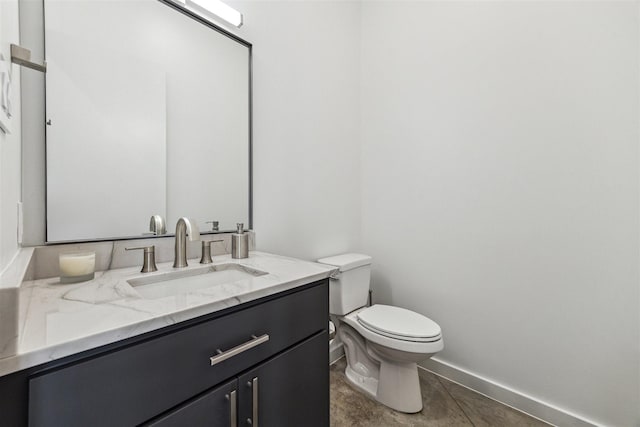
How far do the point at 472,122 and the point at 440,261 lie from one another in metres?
0.88

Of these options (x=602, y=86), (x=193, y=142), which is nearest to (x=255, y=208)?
(x=193, y=142)

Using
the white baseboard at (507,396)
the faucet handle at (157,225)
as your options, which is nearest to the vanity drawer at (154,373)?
the faucet handle at (157,225)

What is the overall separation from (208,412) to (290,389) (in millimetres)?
288

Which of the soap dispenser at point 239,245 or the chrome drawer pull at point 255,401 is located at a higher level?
the soap dispenser at point 239,245

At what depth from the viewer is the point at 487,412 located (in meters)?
1.44

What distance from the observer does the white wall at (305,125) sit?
4.85 feet

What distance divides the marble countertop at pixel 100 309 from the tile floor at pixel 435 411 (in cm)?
99

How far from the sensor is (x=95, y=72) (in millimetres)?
966

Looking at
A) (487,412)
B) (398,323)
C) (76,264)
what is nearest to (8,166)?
(76,264)

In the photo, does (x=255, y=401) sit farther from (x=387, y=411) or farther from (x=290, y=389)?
(x=387, y=411)

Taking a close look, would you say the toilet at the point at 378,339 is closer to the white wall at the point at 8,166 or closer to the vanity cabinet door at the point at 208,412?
the vanity cabinet door at the point at 208,412

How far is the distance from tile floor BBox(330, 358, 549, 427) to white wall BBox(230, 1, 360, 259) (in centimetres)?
86

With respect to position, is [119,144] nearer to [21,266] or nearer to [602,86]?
[21,266]

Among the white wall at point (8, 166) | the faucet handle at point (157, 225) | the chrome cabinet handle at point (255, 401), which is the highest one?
the white wall at point (8, 166)
